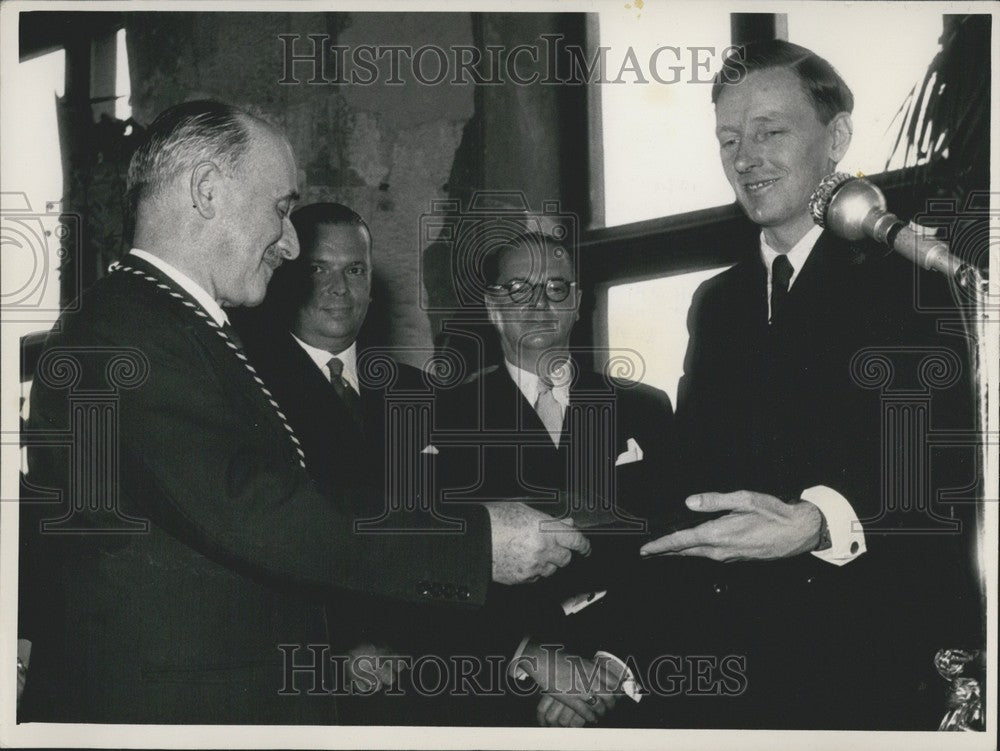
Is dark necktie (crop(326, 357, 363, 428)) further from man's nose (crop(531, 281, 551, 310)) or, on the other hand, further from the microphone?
the microphone

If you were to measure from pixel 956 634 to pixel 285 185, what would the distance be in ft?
7.33

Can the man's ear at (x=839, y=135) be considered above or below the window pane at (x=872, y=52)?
below

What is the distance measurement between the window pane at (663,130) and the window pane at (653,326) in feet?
0.68

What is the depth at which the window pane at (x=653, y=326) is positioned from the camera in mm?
3287

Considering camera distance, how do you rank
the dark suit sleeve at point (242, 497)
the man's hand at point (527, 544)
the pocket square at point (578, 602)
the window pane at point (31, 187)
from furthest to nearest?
1. the window pane at point (31, 187)
2. the pocket square at point (578, 602)
3. the man's hand at point (527, 544)
4. the dark suit sleeve at point (242, 497)

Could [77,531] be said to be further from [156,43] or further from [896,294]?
[896,294]

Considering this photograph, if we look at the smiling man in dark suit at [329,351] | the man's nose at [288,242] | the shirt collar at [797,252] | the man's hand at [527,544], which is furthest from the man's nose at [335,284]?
the shirt collar at [797,252]

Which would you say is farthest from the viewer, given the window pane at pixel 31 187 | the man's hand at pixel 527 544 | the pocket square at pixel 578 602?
the window pane at pixel 31 187

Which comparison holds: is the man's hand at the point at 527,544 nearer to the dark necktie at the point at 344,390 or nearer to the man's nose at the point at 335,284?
the dark necktie at the point at 344,390

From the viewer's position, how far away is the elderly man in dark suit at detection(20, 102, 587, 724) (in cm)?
302

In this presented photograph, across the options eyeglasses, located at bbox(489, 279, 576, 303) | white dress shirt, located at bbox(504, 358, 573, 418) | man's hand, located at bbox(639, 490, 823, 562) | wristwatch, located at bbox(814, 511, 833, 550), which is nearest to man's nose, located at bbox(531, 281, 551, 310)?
eyeglasses, located at bbox(489, 279, 576, 303)

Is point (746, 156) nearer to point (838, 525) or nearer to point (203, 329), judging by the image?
point (838, 525)

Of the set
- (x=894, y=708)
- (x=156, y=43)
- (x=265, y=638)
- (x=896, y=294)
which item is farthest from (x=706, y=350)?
(x=156, y=43)

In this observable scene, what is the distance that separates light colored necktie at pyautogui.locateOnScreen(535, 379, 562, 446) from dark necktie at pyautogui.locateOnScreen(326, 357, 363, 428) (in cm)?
49
